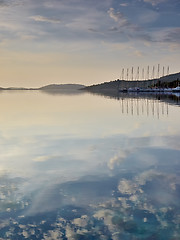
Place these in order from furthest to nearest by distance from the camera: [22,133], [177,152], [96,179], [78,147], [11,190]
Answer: [22,133] → [78,147] → [177,152] → [96,179] → [11,190]

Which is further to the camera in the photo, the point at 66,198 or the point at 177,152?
the point at 177,152

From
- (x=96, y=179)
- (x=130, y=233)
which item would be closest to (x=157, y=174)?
(x=96, y=179)

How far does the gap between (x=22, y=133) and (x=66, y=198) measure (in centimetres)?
1553

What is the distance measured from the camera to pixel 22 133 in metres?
24.9

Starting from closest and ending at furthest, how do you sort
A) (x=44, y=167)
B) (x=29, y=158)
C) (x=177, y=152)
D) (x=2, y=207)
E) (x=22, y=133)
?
(x=2, y=207) → (x=44, y=167) → (x=29, y=158) → (x=177, y=152) → (x=22, y=133)

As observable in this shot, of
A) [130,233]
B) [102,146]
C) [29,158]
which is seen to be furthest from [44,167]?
[130,233]

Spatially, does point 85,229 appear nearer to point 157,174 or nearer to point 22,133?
point 157,174

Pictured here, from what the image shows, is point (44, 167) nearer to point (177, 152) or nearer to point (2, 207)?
point (2, 207)

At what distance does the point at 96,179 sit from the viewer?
12250 millimetres

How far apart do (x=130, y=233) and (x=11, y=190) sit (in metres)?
4.90

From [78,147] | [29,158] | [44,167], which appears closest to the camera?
[44,167]

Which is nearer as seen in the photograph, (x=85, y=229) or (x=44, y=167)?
(x=85, y=229)

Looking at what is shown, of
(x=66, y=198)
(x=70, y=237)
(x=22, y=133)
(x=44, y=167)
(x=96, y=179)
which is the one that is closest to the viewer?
(x=70, y=237)

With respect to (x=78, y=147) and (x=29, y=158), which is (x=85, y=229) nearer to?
(x=29, y=158)
